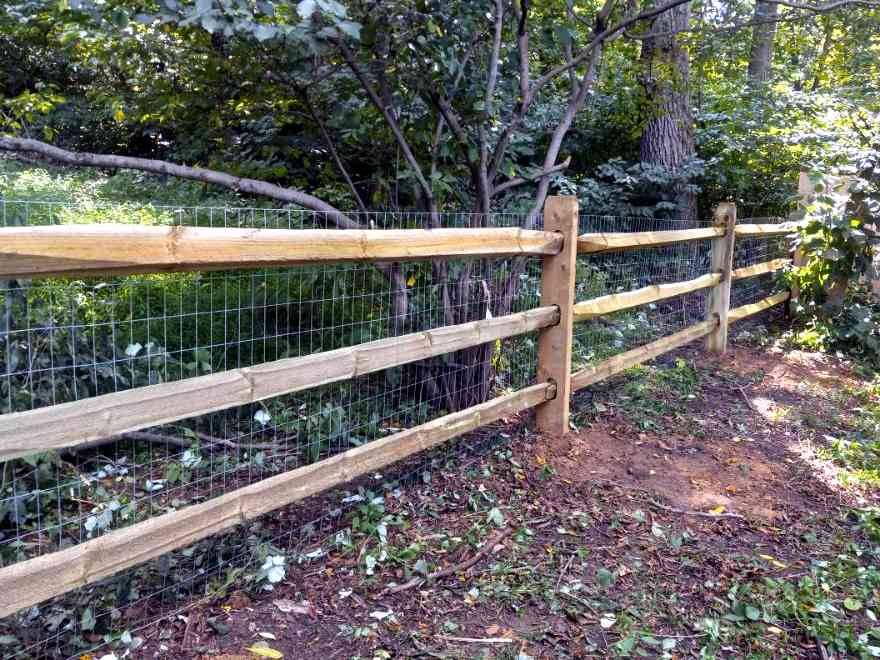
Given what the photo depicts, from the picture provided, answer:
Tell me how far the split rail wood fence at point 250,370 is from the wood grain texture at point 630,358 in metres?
0.06

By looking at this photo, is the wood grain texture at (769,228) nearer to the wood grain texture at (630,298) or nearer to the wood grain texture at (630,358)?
the wood grain texture at (630,298)

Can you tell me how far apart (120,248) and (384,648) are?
1565mm

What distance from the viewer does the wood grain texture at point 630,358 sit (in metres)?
4.50

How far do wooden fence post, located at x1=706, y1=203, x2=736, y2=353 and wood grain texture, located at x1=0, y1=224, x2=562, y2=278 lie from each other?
154 inches

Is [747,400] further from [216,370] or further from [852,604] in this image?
[216,370]

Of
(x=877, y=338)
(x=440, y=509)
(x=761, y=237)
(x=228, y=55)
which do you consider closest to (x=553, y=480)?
(x=440, y=509)

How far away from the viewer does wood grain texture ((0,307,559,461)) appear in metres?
1.98

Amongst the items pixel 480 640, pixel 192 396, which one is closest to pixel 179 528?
pixel 192 396

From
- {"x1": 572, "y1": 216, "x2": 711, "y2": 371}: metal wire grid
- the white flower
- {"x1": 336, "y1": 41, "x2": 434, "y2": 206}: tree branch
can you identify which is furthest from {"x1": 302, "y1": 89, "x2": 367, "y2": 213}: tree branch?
the white flower

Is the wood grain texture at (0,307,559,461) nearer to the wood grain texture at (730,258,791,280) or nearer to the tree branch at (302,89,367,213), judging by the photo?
the tree branch at (302,89,367,213)

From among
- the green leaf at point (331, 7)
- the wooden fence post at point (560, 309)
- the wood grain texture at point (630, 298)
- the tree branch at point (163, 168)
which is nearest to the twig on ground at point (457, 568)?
the wooden fence post at point (560, 309)

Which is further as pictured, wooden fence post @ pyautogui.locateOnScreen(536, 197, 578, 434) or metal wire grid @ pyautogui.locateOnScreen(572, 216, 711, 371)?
metal wire grid @ pyautogui.locateOnScreen(572, 216, 711, 371)

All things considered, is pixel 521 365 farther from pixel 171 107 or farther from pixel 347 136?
pixel 171 107

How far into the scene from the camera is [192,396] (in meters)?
2.36
